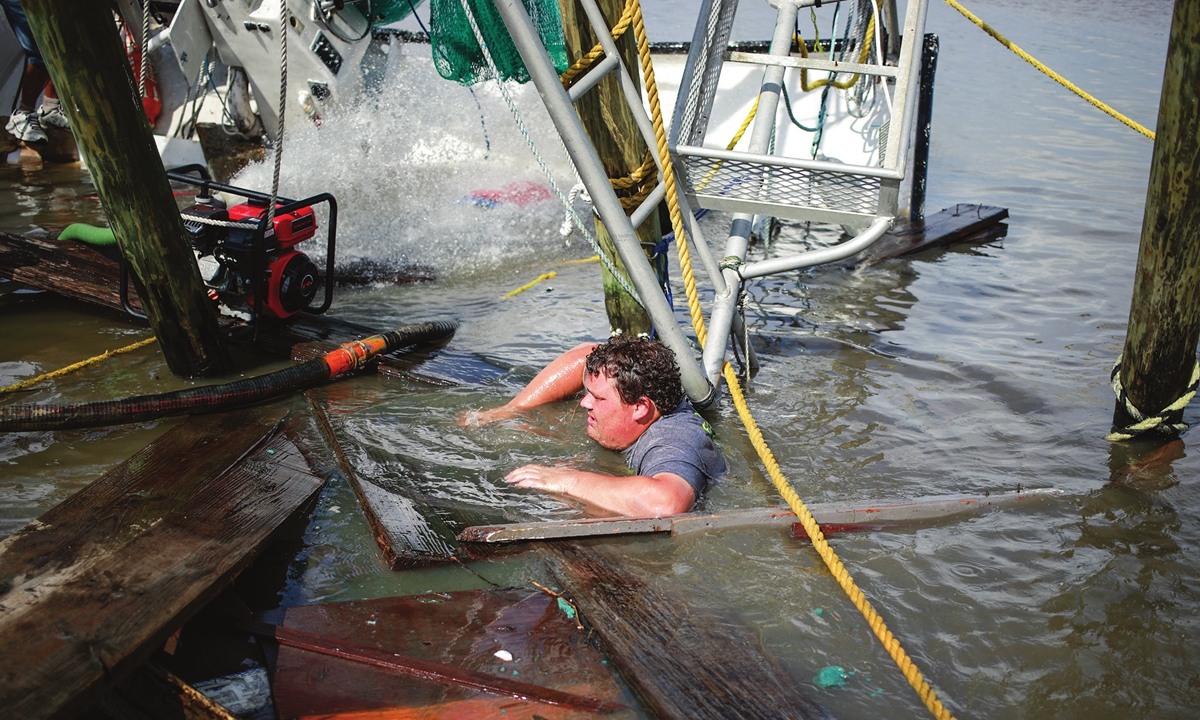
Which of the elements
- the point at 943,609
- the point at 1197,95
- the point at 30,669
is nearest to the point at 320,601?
the point at 30,669

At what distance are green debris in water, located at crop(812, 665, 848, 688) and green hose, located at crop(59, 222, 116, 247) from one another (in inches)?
242

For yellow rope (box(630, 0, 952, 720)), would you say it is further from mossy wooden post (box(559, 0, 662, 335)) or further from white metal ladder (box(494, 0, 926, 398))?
mossy wooden post (box(559, 0, 662, 335))

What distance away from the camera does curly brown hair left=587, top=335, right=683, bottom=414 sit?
3812 mm

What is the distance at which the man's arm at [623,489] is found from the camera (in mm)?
3451

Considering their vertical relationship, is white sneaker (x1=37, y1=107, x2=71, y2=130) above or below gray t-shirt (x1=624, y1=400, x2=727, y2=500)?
above

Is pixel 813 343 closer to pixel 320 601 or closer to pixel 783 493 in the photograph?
pixel 783 493

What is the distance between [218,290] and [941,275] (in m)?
6.30

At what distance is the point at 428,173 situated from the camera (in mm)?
9633

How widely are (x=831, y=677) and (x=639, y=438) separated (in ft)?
5.16

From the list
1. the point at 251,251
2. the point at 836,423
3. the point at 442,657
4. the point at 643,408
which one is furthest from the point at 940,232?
the point at 442,657

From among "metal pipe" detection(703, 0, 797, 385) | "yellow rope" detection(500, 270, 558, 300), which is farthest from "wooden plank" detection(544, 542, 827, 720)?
"yellow rope" detection(500, 270, 558, 300)

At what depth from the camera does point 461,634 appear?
2.64 meters

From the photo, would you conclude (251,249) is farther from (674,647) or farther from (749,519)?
(674,647)

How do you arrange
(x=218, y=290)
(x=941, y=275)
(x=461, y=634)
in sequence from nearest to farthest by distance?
(x=461, y=634)
(x=218, y=290)
(x=941, y=275)
